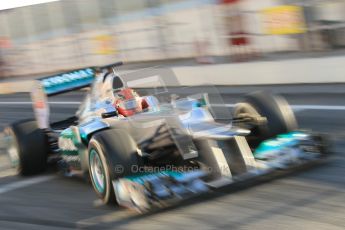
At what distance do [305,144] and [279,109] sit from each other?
53 centimetres

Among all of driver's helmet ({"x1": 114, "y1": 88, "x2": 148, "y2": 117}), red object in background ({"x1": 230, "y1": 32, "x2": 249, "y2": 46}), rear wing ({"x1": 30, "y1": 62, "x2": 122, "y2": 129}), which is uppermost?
red object in background ({"x1": 230, "y1": 32, "x2": 249, "y2": 46})

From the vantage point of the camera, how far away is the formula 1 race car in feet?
18.2

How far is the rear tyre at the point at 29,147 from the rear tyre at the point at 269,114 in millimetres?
2559

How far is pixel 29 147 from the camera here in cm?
760

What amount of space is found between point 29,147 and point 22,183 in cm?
43

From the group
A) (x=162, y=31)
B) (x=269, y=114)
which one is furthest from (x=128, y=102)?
(x=162, y=31)

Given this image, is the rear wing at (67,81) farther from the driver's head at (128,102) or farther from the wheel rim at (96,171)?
the wheel rim at (96,171)

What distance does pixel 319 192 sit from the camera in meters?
5.46

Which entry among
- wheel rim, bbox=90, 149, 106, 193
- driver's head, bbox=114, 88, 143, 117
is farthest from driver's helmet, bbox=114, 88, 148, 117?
wheel rim, bbox=90, 149, 106, 193

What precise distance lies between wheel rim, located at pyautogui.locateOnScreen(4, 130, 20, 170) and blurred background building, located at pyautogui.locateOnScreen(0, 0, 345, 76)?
7.40m

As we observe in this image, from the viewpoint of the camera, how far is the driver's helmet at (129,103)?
664 cm

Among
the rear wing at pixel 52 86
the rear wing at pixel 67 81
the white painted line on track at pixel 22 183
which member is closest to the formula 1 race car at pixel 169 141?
the white painted line on track at pixel 22 183

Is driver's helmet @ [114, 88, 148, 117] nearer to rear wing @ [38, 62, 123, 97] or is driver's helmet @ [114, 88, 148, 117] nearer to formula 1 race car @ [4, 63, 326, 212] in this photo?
formula 1 race car @ [4, 63, 326, 212]

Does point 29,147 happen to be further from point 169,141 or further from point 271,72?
point 271,72
